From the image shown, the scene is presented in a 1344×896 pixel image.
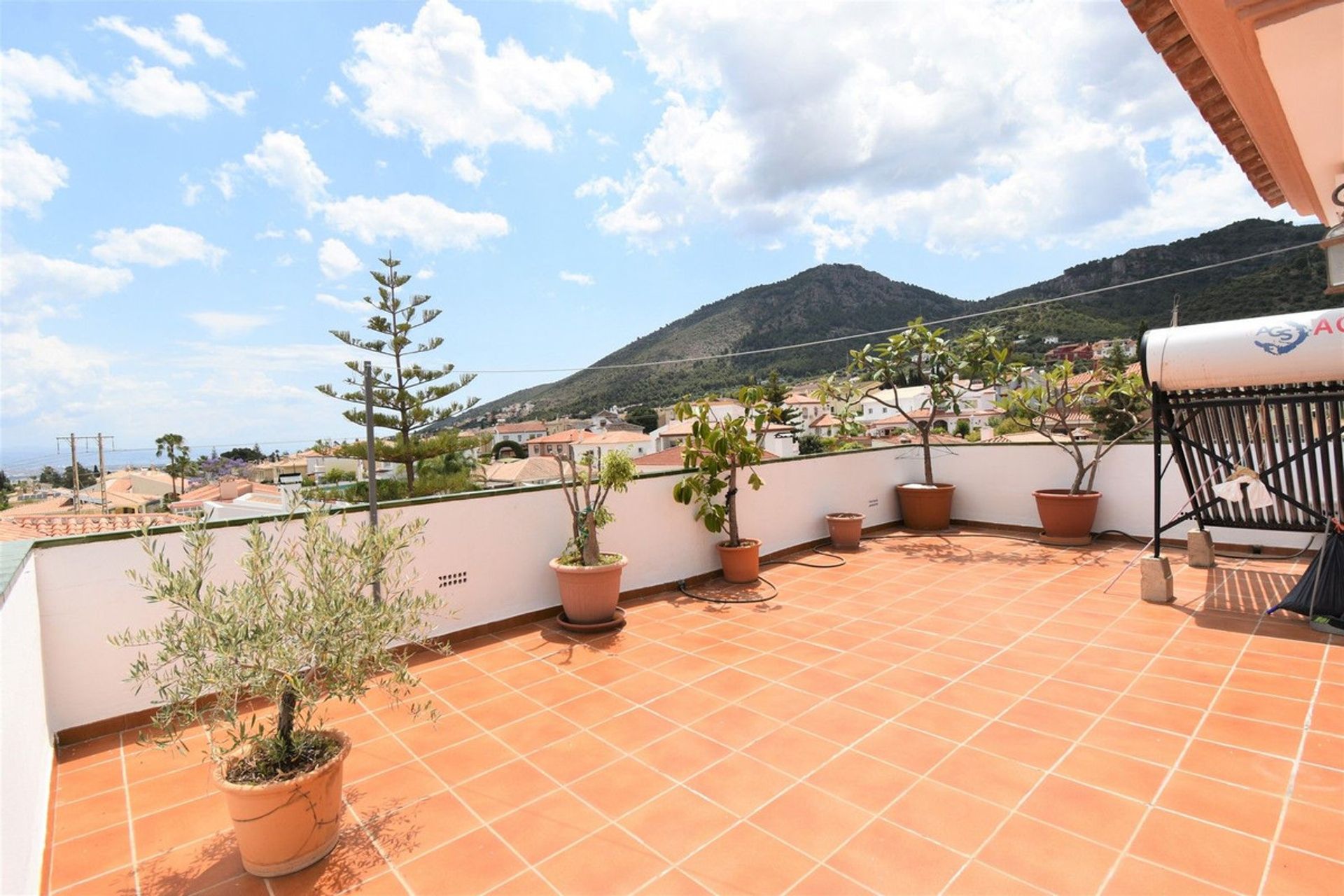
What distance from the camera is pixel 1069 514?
567cm

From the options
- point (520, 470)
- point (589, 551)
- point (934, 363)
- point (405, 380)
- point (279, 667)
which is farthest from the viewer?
point (520, 470)

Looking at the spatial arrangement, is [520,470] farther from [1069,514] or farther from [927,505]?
[1069,514]

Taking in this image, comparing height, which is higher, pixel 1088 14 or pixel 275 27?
pixel 275 27

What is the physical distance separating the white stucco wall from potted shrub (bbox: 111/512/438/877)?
0.29m

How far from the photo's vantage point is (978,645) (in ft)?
→ 11.1

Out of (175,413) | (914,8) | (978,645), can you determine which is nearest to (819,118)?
(914,8)

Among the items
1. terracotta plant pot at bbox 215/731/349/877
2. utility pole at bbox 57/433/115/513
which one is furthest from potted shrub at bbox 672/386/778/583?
utility pole at bbox 57/433/115/513

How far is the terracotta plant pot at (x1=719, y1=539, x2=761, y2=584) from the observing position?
4.90 m

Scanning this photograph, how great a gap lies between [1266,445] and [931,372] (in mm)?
2928

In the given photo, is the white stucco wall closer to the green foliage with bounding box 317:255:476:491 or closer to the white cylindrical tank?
the white cylindrical tank

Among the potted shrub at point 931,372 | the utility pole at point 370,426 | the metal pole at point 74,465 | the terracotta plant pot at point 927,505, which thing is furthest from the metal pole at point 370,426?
the metal pole at point 74,465

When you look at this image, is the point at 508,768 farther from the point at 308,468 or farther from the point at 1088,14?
the point at 308,468

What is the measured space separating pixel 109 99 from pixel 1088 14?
7813 mm

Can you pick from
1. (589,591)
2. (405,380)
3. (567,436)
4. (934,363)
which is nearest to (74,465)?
(405,380)
